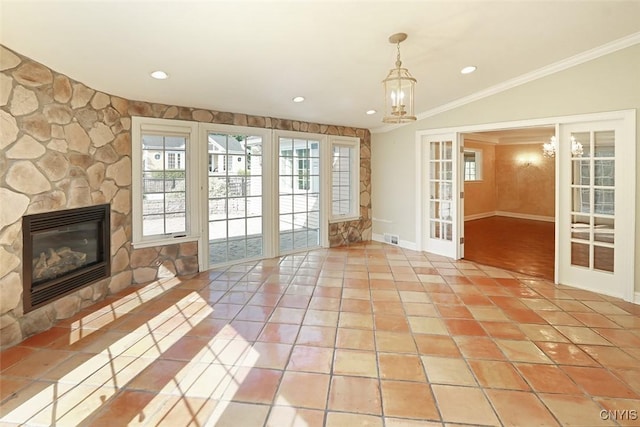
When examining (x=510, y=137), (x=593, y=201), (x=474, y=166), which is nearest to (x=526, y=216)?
(x=474, y=166)

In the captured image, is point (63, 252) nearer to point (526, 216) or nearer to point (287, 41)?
point (287, 41)

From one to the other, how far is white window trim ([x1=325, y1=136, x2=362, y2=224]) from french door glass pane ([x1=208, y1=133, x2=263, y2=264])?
1373mm

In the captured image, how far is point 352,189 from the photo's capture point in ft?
21.2

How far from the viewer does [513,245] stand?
619cm

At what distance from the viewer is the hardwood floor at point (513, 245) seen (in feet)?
16.0

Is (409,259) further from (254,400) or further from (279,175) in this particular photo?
(254,400)

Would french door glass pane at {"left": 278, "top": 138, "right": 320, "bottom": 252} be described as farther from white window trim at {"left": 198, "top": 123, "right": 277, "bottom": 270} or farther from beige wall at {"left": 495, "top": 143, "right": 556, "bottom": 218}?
beige wall at {"left": 495, "top": 143, "right": 556, "bottom": 218}

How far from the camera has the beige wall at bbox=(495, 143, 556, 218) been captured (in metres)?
9.16

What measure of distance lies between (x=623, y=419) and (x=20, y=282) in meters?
4.19

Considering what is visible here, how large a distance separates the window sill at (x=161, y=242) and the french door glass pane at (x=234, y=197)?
0.33 meters

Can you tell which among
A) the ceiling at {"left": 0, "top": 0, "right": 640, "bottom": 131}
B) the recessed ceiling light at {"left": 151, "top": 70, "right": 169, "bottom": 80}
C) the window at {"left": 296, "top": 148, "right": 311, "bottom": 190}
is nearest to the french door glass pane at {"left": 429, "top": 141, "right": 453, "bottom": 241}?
the ceiling at {"left": 0, "top": 0, "right": 640, "bottom": 131}

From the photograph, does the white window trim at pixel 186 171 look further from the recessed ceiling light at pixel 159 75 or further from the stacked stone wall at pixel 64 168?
the recessed ceiling light at pixel 159 75

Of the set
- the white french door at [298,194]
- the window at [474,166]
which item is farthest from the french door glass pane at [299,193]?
the window at [474,166]

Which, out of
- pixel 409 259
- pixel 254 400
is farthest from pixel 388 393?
pixel 409 259
